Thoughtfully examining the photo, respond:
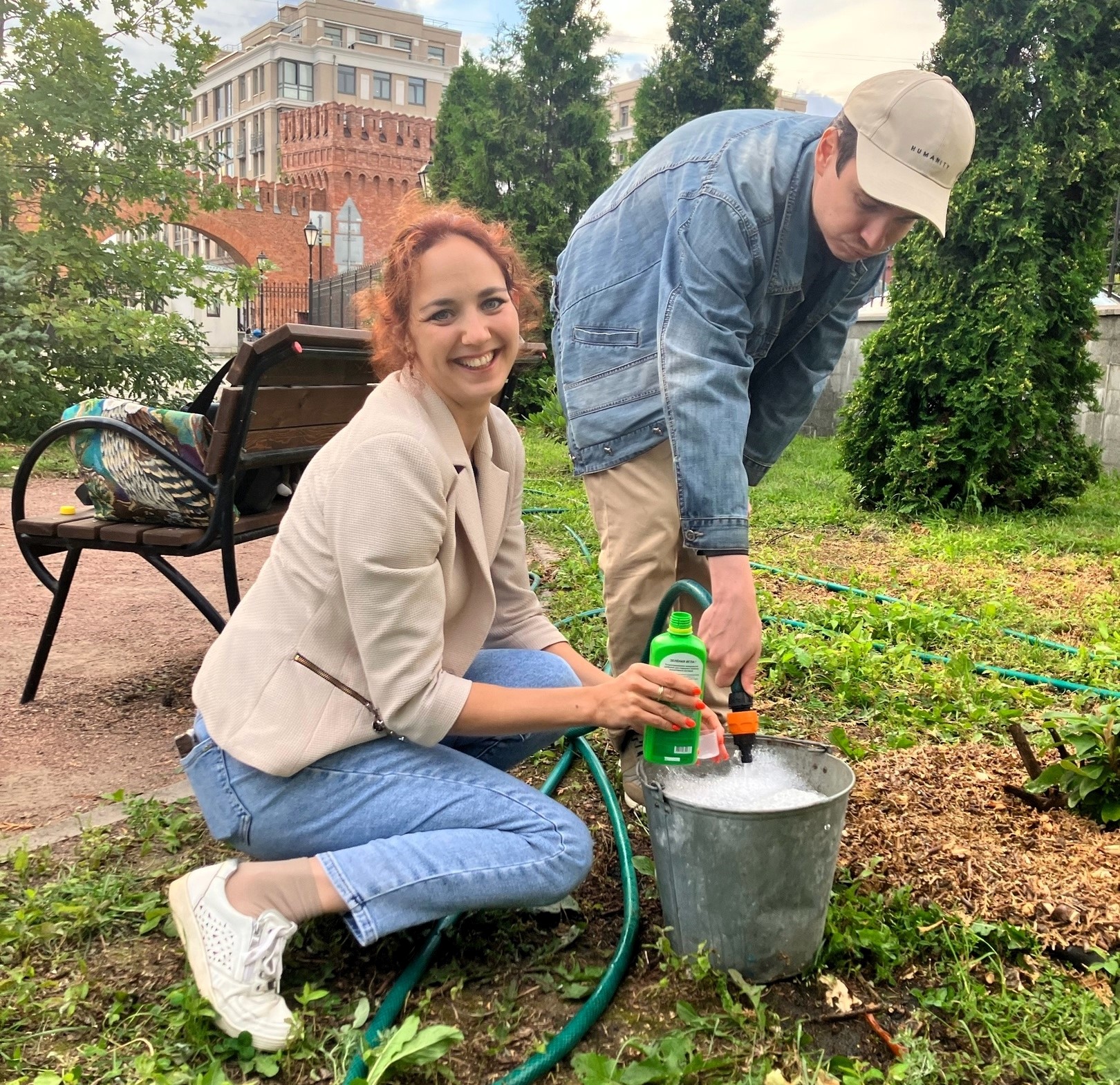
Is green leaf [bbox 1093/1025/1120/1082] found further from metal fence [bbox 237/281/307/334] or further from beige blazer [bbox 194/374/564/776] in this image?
metal fence [bbox 237/281/307/334]

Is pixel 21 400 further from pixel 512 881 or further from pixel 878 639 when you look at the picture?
pixel 512 881

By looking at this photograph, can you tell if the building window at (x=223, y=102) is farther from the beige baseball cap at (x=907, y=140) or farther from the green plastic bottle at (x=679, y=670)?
the green plastic bottle at (x=679, y=670)

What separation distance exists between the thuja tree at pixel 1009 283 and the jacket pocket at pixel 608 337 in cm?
506

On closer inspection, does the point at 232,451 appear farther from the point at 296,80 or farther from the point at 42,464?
the point at 296,80

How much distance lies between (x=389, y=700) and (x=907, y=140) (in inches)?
54.2

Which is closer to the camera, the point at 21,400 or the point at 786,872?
the point at 786,872

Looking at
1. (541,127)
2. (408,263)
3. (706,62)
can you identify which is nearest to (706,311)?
(408,263)

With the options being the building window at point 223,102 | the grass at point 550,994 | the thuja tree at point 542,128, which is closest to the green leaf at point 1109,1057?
the grass at point 550,994

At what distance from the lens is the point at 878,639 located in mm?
3855

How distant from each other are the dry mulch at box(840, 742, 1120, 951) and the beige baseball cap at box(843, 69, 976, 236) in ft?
4.20

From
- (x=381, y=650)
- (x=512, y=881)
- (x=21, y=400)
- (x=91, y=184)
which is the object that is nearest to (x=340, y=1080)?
(x=512, y=881)

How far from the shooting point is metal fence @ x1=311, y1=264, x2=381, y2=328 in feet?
86.9

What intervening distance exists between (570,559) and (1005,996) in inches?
139

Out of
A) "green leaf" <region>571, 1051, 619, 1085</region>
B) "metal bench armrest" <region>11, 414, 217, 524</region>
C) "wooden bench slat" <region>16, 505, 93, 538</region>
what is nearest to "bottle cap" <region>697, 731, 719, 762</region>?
"green leaf" <region>571, 1051, 619, 1085</region>
